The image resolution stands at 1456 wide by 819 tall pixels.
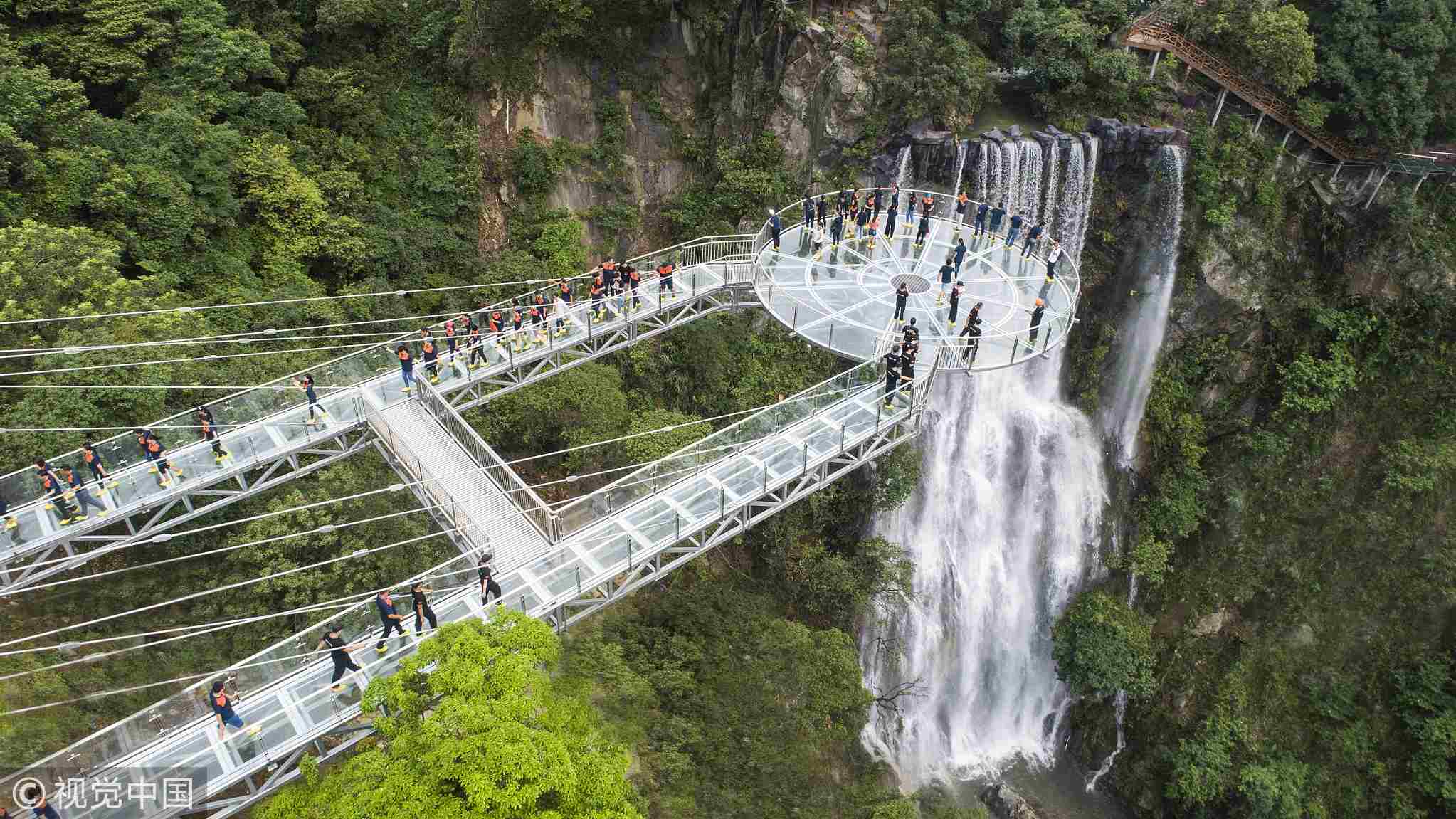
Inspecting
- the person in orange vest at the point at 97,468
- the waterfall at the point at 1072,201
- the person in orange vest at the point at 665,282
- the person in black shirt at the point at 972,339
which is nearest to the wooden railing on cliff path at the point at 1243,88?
the waterfall at the point at 1072,201

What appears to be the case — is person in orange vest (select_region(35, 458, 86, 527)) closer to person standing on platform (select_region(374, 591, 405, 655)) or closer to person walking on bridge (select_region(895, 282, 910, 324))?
person standing on platform (select_region(374, 591, 405, 655))

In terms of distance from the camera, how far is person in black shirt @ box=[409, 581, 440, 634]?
14805 millimetres

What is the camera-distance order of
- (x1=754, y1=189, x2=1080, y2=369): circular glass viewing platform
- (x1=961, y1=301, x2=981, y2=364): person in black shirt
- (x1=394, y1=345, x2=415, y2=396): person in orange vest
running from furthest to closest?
1. (x1=754, y1=189, x2=1080, y2=369): circular glass viewing platform
2. (x1=961, y1=301, x2=981, y2=364): person in black shirt
3. (x1=394, y1=345, x2=415, y2=396): person in orange vest

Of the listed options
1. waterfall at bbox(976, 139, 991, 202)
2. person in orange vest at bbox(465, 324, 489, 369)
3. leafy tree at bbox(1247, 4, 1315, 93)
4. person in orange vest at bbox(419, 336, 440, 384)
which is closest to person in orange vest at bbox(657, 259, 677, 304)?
person in orange vest at bbox(465, 324, 489, 369)

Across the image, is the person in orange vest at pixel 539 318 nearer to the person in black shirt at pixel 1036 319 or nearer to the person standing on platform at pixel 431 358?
the person standing on platform at pixel 431 358

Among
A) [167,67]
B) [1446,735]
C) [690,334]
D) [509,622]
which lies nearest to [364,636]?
[509,622]

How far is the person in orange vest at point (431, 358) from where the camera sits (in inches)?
810

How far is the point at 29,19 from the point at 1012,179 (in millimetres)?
32717

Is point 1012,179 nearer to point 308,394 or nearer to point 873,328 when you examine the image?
point 873,328

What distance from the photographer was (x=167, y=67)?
90.5 feet

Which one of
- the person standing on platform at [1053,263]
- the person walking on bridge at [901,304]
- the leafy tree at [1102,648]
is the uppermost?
the person standing on platform at [1053,263]

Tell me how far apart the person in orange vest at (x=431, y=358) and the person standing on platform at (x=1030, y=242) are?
1624 centimetres

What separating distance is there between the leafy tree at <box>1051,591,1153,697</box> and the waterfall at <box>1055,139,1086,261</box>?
43.5 feet

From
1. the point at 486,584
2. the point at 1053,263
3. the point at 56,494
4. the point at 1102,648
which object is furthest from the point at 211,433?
the point at 1102,648
